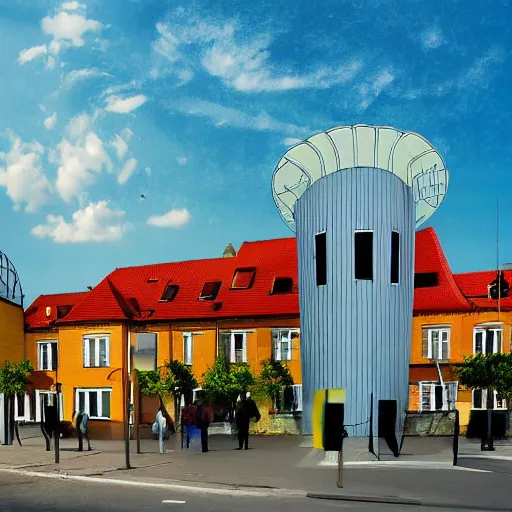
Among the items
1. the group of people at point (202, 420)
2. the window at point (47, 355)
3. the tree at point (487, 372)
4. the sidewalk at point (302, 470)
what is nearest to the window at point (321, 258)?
the group of people at point (202, 420)

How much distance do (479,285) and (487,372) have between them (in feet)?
16.2

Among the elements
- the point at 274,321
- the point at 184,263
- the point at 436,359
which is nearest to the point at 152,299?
the point at 184,263

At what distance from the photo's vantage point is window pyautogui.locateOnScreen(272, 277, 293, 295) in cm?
4053

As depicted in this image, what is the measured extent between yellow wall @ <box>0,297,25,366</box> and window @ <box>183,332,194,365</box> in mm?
9763

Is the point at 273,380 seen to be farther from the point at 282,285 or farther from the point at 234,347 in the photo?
the point at 282,285

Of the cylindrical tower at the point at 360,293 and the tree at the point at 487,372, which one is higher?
the cylindrical tower at the point at 360,293

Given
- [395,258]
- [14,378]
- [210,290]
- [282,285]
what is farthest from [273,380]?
[395,258]

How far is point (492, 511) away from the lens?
46.4 ft

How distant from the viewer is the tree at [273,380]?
3800 centimetres

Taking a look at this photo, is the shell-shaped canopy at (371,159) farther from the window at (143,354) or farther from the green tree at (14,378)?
the green tree at (14,378)

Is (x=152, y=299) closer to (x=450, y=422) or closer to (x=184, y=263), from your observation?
(x=184, y=263)

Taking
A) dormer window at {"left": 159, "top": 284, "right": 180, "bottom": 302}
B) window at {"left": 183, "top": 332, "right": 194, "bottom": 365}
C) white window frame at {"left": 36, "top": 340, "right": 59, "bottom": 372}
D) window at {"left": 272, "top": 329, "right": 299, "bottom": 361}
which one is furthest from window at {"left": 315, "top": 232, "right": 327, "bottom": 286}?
white window frame at {"left": 36, "top": 340, "right": 59, "bottom": 372}

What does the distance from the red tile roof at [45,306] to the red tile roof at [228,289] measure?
18 cm

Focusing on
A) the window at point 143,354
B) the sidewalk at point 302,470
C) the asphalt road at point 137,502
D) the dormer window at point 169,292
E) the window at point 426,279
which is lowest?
the sidewalk at point 302,470
